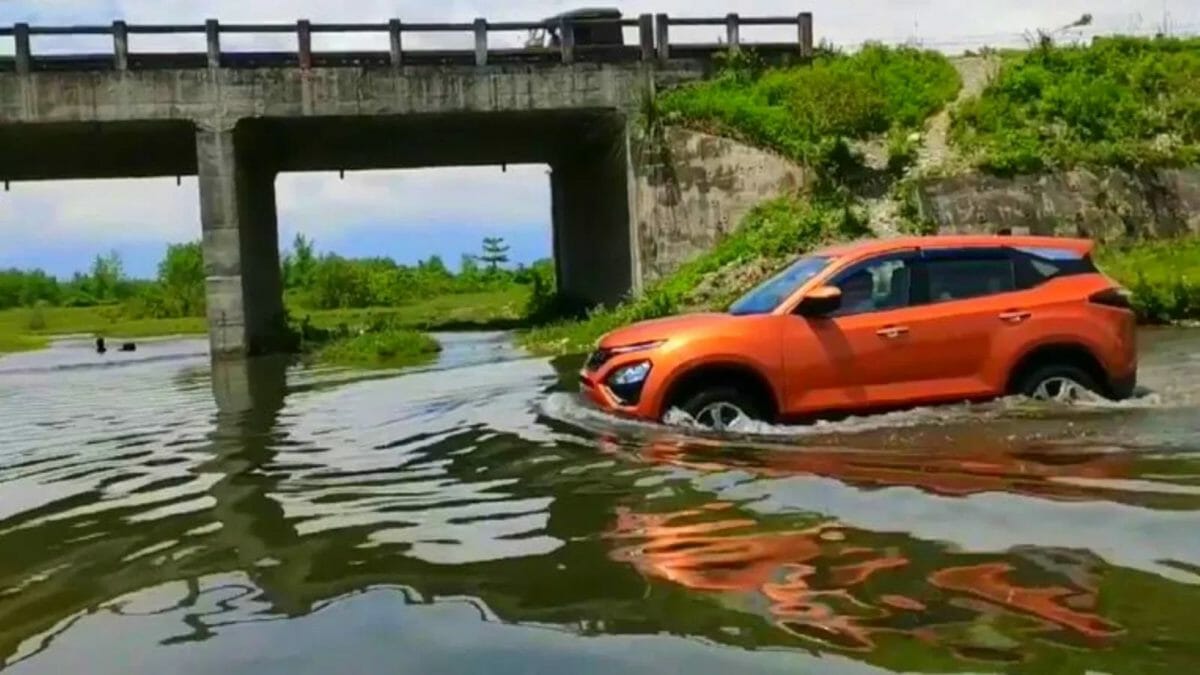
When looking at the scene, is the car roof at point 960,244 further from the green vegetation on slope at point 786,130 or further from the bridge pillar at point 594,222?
the bridge pillar at point 594,222

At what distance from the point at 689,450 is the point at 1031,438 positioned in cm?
229

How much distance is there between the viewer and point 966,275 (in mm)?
10203

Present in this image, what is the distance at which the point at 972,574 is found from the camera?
5.45m

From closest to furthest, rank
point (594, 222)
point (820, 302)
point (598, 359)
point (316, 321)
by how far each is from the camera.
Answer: point (820, 302), point (598, 359), point (594, 222), point (316, 321)

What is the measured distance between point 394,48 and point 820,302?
60.2ft

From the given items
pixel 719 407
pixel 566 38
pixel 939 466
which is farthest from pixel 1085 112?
pixel 939 466

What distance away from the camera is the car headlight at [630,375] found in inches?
391

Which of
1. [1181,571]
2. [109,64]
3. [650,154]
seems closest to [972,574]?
[1181,571]

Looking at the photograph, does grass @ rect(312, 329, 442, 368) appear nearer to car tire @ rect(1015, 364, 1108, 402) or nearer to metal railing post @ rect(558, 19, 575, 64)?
metal railing post @ rect(558, 19, 575, 64)

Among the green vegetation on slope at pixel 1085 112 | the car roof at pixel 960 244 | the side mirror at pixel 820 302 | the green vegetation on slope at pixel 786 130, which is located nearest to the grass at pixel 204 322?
the green vegetation on slope at pixel 786 130

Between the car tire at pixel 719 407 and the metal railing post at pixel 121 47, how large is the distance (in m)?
19.1

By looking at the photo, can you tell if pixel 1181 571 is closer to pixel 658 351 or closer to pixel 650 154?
pixel 658 351

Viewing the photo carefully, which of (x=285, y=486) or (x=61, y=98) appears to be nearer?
(x=285, y=486)

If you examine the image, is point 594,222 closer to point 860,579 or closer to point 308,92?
point 308,92
